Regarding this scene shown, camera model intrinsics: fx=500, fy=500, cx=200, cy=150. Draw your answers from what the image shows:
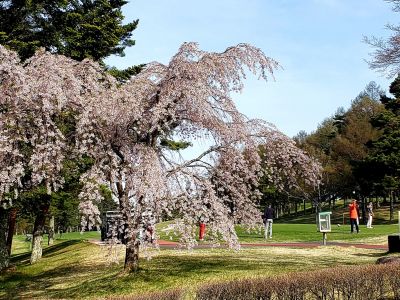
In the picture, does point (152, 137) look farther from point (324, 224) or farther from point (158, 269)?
point (324, 224)

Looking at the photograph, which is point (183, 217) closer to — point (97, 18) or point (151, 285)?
point (151, 285)

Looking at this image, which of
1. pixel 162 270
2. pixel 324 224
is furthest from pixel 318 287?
pixel 324 224

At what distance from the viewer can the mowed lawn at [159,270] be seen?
14.4 meters

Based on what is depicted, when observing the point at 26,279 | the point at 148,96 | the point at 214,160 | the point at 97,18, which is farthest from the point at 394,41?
the point at 26,279

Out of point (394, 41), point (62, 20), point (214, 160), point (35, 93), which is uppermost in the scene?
point (62, 20)

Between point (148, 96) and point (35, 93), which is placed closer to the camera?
point (35, 93)

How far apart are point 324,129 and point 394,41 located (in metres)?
69.1

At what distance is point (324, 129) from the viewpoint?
83688 millimetres

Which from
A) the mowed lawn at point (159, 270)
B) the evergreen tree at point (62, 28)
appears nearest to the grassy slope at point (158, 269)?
the mowed lawn at point (159, 270)

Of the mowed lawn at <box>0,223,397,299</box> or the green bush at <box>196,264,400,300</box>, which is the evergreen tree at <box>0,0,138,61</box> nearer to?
the mowed lawn at <box>0,223,397,299</box>

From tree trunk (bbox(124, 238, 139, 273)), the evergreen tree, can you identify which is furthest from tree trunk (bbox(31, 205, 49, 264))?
tree trunk (bbox(124, 238, 139, 273))

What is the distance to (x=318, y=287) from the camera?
348 inches

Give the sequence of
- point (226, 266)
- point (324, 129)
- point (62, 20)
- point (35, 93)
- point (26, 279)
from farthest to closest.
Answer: point (324, 129) < point (62, 20) < point (26, 279) < point (226, 266) < point (35, 93)

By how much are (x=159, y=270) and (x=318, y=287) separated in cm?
803
